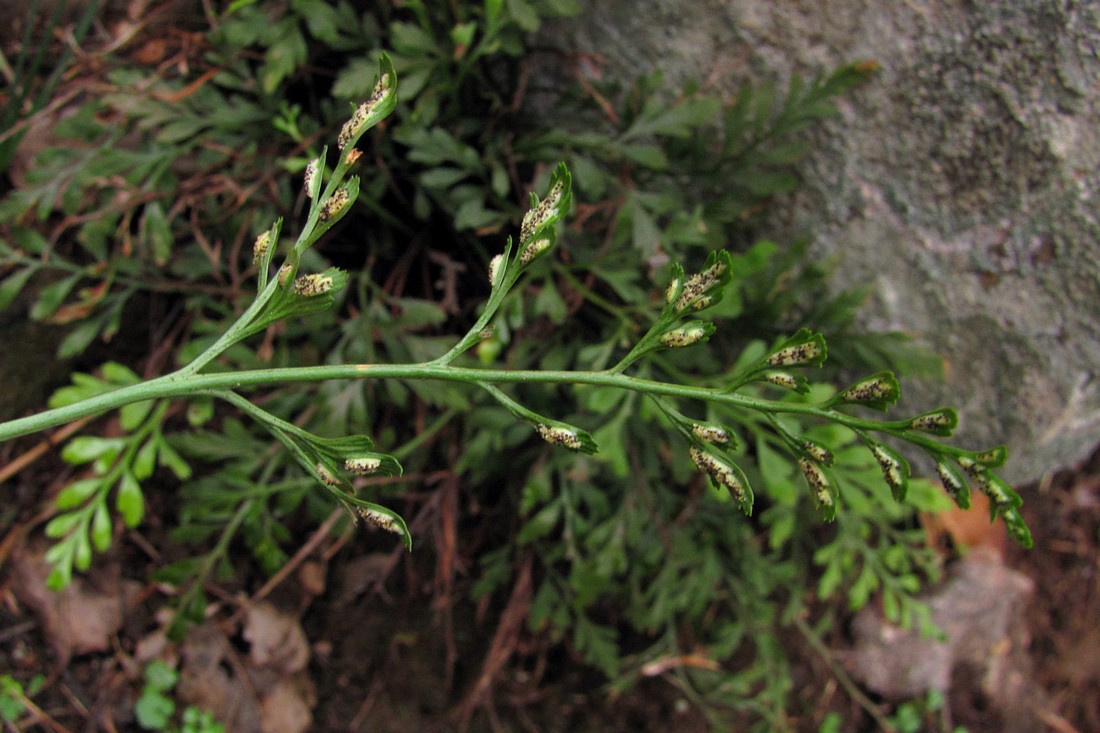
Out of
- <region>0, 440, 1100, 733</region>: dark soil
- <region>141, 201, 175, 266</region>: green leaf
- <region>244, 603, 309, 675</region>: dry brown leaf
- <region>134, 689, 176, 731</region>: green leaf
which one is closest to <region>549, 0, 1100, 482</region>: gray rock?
<region>141, 201, 175, 266</region>: green leaf

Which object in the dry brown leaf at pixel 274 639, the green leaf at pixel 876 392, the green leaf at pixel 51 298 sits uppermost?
the green leaf at pixel 876 392

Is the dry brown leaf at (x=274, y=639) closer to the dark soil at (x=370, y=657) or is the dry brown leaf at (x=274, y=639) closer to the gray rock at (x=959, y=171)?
the dark soil at (x=370, y=657)

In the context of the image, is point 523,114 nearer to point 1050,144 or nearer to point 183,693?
point 1050,144

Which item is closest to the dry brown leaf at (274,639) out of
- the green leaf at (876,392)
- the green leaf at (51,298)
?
the green leaf at (51,298)

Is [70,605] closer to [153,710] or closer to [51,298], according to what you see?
[153,710]

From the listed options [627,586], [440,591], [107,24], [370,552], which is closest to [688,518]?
[627,586]

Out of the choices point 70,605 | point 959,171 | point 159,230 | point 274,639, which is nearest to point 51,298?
point 159,230

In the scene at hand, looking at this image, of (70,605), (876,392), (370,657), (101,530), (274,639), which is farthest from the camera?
(370,657)

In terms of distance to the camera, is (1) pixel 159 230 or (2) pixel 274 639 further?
(2) pixel 274 639
